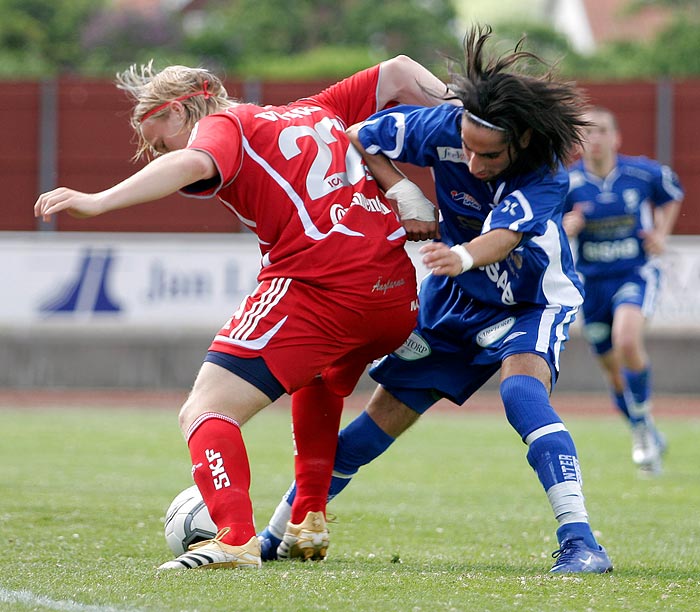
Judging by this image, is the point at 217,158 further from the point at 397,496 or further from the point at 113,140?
the point at 113,140

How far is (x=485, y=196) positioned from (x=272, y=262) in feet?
2.83

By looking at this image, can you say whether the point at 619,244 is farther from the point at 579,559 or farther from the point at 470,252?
the point at 579,559

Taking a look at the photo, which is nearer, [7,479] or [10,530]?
[10,530]

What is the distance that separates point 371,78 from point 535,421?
1.56 meters

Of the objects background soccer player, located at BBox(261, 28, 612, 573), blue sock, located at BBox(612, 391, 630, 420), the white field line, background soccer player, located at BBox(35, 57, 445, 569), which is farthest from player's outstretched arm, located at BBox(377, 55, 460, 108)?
blue sock, located at BBox(612, 391, 630, 420)

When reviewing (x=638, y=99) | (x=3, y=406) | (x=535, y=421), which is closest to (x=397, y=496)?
(x=535, y=421)

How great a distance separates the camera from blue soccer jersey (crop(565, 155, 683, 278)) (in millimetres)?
9789

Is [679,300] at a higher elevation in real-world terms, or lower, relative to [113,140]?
lower

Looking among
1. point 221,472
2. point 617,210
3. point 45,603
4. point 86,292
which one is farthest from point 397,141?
point 86,292

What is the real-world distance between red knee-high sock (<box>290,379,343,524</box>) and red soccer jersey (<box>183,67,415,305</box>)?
2.03 ft

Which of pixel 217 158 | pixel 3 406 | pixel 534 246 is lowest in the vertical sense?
pixel 3 406

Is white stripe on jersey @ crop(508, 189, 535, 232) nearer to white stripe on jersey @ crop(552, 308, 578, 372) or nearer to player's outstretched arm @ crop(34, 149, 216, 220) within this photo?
white stripe on jersey @ crop(552, 308, 578, 372)

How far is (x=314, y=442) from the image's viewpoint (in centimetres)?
524

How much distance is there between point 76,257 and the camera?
1611cm
